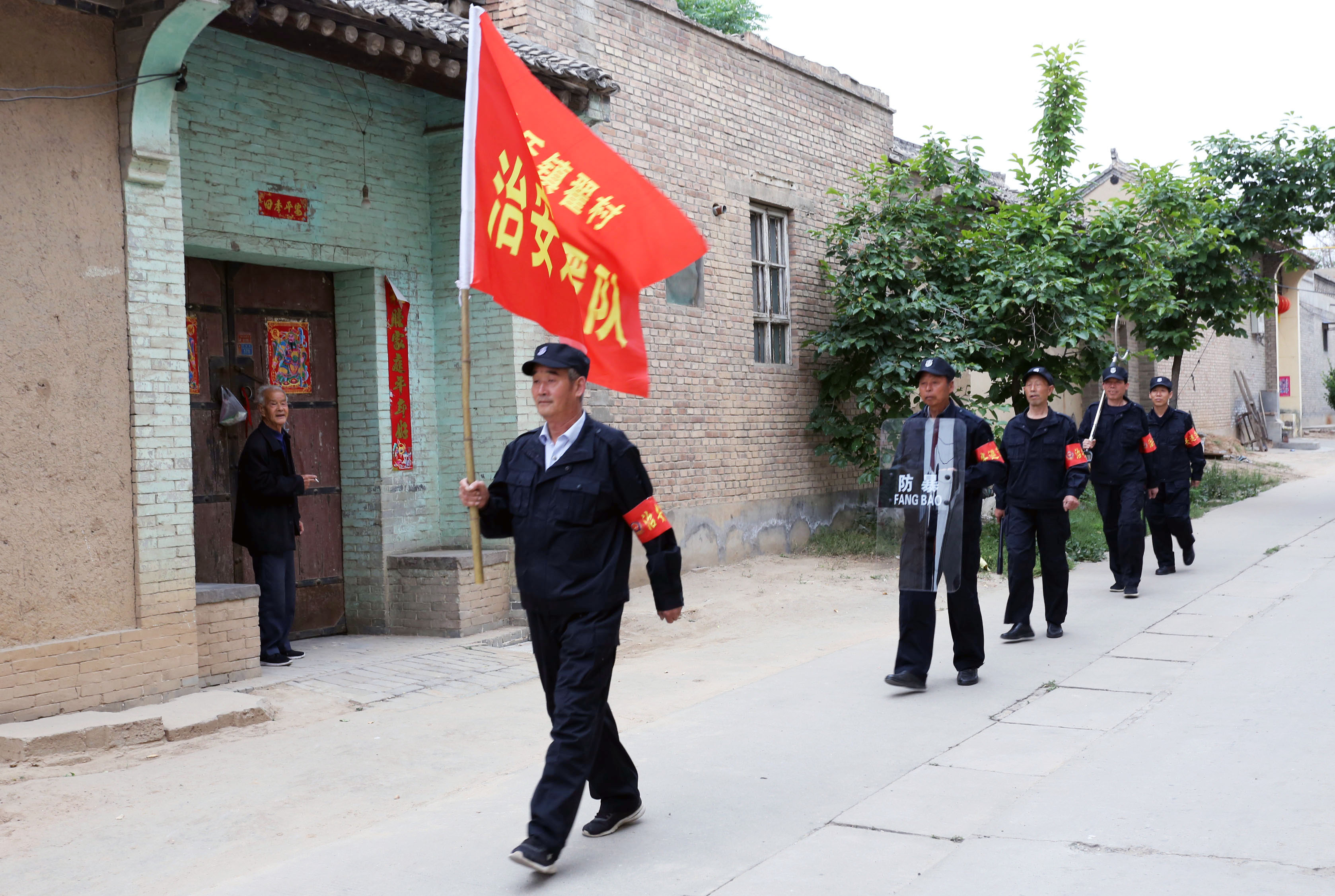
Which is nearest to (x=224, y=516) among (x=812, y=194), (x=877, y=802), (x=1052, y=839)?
(x=877, y=802)

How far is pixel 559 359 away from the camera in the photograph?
4398 millimetres

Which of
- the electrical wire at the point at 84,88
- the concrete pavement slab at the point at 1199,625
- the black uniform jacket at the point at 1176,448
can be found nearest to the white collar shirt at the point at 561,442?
the electrical wire at the point at 84,88

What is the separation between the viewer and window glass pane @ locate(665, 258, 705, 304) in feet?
37.5

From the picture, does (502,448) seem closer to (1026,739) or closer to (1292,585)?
(1026,739)

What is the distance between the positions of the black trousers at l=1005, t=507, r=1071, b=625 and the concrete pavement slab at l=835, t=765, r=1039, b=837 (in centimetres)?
325

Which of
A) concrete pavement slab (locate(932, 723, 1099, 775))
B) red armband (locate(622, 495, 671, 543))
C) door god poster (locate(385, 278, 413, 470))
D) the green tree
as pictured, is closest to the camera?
red armband (locate(622, 495, 671, 543))

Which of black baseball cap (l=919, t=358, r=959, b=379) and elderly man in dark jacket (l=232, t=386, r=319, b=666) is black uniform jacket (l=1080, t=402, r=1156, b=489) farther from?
elderly man in dark jacket (l=232, t=386, r=319, b=666)

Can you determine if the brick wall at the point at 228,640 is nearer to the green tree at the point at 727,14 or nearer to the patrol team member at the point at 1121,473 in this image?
the patrol team member at the point at 1121,473

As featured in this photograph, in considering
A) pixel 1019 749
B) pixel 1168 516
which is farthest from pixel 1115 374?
pixel 1019 749

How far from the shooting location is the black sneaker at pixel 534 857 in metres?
4.02

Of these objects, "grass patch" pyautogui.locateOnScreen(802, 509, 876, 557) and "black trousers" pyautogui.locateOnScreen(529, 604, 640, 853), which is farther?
"grass patch" pyautogui.locateOnScreen(802, 509, 876, 557)

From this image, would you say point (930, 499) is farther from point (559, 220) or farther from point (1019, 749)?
point (559, 220)

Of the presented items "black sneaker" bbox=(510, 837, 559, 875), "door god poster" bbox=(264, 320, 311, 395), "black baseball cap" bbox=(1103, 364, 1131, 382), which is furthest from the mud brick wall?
"black baseball cap" bbox=(1103, 364, 1131, 382)

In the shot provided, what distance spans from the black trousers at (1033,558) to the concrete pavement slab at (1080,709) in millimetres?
1524
